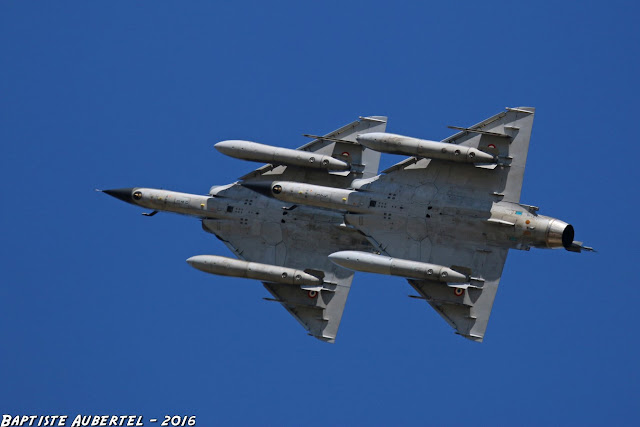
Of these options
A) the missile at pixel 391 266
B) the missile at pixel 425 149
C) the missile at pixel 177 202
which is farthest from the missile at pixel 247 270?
the missile at pixel 425 149

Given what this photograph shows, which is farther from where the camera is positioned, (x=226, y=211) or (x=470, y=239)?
(x=226, y=211)

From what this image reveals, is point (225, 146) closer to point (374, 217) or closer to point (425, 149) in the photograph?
point (374, 217)

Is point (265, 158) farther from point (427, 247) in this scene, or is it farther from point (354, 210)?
point (427, 247)

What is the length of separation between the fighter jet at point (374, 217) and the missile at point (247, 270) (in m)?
0.03

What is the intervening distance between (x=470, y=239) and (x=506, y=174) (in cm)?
191

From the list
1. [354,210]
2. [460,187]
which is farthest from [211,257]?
[460,187]

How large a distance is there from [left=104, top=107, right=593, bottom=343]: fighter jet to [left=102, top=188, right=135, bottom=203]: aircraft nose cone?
1.3 inches

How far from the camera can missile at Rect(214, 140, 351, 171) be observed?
1375 inches

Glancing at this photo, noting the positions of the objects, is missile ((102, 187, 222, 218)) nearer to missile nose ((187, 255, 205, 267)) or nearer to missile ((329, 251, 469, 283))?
missile nose ((187, 255, 205, 267))

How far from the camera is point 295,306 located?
35906 millimetres

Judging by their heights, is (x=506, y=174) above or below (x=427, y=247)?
above

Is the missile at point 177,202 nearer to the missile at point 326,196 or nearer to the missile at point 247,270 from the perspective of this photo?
the missile at point 247,270

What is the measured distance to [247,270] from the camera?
35.0 metres

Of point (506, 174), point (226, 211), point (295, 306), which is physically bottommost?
point (295, 306)
